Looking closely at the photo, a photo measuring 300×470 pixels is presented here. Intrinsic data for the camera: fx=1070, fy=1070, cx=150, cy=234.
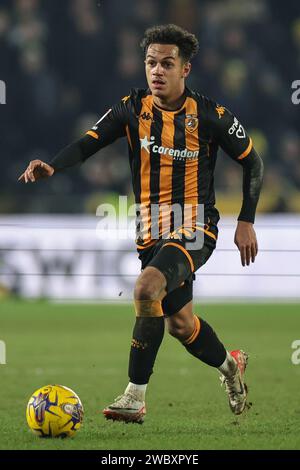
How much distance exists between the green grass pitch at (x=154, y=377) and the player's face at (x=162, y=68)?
1.69 m

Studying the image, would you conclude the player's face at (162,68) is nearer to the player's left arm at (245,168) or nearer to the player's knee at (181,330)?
the player's left arm at (245,168)

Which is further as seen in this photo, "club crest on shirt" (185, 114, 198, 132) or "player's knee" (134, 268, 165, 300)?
"club crest on shirt" (185, 114, 198, 132)

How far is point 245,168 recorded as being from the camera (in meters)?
5.63

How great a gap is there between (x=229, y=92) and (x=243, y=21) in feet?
4.37

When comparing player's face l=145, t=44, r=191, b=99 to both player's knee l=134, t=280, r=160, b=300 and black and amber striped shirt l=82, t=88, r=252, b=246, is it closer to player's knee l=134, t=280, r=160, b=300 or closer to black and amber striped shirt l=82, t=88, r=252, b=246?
black and amber striped shirt l=82, t=88, r=252, b=246

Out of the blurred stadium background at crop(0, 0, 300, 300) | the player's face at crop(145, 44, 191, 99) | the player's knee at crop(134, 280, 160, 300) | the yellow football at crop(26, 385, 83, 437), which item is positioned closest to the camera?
the yellow football at crop(26, 385, 83, 437)

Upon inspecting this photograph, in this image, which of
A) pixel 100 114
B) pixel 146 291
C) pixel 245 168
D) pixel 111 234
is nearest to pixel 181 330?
pixel 146 291

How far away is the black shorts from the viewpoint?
5.12 metres

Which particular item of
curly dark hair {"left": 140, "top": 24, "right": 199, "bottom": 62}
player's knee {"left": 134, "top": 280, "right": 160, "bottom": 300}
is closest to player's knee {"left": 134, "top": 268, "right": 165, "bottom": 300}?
player's knee {"left": 134, "top": 280, "right": 160, "bottom": 300}

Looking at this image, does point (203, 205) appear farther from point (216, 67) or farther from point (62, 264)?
point (216, 67)

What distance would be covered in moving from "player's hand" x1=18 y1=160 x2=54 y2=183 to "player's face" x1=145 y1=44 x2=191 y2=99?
0.70 metres

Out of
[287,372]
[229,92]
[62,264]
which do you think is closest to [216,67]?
[229,92]

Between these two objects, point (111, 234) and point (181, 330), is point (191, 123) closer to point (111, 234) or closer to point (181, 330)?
point (181, 330)

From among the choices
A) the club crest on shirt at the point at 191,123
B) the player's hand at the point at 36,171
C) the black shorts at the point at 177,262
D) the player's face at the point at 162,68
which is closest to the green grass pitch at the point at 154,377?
the black shorts at the point at 177,262
